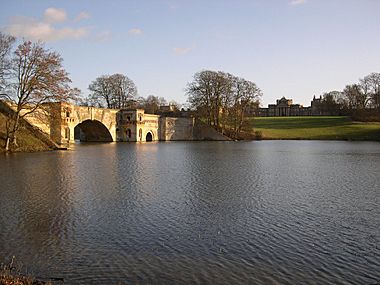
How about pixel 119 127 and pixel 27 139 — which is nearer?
pixel 27 139

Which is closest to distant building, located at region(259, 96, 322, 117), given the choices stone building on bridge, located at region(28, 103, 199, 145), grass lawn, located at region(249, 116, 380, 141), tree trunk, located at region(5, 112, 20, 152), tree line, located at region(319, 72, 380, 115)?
tree line, located at region(319, 72, 380, 115)

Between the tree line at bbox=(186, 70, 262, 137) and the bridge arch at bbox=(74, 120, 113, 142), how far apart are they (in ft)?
64.6

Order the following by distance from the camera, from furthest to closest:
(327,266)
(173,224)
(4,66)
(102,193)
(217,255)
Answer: (4,66) < (102,193) < (173,224) < (217,255) < (327,266)

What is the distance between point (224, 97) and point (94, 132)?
2748 centimetres

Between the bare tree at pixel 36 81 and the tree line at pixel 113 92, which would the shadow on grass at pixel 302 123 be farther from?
the bare tree at pixel 36 81

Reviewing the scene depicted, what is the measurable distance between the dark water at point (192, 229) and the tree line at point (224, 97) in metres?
56.7

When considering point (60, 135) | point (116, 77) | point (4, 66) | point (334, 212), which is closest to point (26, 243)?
point (334, 212)

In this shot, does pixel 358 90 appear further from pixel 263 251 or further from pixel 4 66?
pixel 263 251

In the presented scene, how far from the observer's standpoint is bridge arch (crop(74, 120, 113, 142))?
6894cm

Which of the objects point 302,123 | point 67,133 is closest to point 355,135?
point 302,123

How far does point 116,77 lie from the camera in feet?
278

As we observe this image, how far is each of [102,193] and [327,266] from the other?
36.4ft

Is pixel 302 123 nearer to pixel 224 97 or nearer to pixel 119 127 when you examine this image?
pixel 224 97

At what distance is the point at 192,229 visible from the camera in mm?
11430
